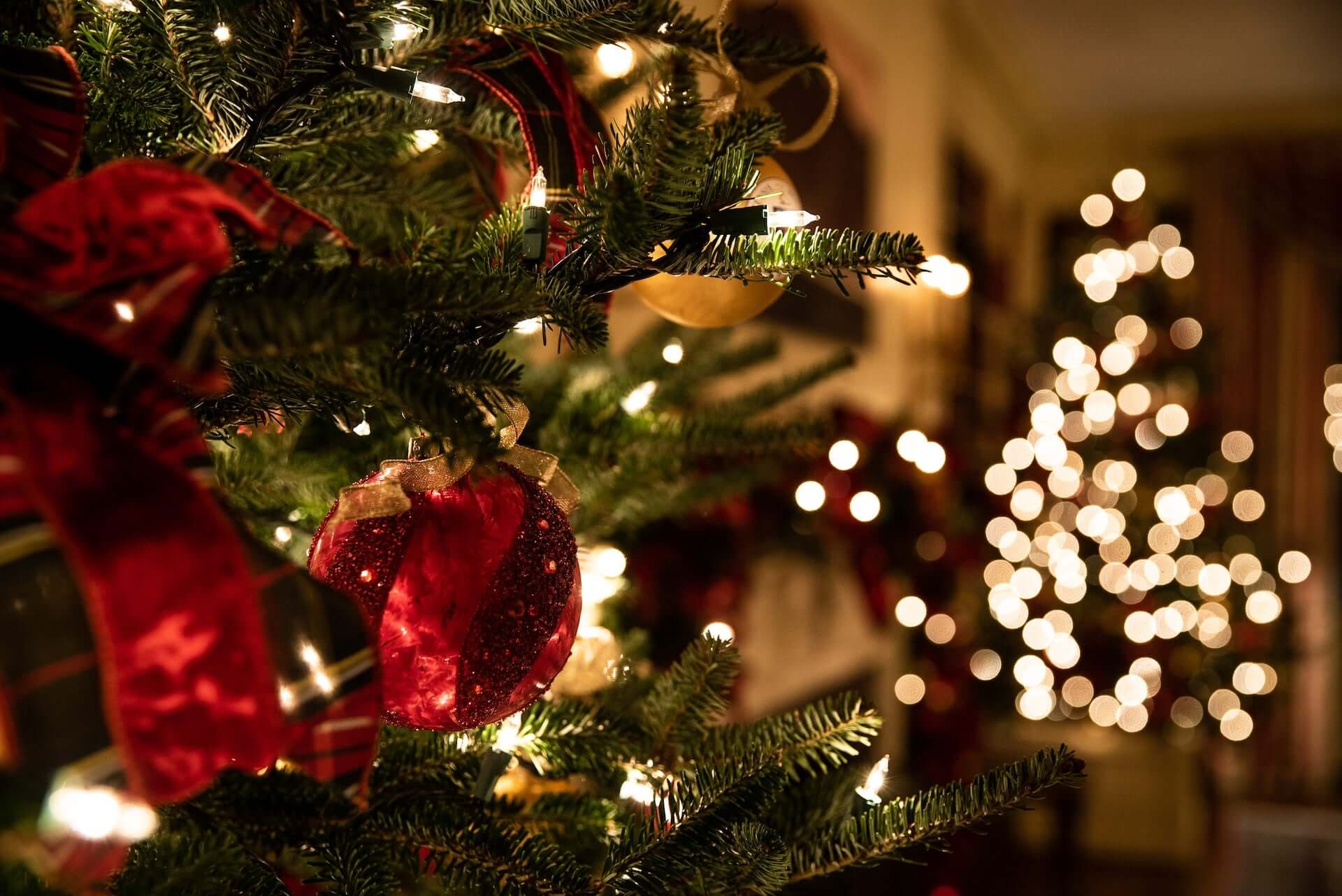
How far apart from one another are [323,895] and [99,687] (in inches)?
6.0

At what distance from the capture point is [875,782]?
41 cm

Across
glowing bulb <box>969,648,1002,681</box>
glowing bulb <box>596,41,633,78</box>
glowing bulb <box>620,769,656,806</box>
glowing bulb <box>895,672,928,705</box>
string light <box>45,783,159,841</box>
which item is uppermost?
glowing bulb <box>596,41,633,78</box>

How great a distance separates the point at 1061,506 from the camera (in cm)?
346

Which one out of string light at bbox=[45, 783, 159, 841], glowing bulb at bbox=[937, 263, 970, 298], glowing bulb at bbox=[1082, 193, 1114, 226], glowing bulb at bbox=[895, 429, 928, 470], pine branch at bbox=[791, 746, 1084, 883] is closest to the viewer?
string light at bbox=[45, 783, 159, 841]

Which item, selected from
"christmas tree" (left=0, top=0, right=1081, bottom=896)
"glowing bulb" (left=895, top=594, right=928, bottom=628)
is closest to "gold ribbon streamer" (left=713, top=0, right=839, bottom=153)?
"christmas tree" (left=0, top=0, right=1081, bottom=896)

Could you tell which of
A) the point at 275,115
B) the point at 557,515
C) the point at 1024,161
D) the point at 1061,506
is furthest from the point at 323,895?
the point at 1024,161

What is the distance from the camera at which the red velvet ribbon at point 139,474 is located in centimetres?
22

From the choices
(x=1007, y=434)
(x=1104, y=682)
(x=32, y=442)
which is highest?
(x=1007, y=434)

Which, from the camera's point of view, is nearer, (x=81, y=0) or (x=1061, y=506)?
(x=81, y=0)

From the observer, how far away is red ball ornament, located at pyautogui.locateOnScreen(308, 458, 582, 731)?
0.35 m

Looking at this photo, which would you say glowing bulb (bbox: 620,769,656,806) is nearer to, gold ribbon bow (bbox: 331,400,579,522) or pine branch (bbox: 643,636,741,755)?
pine branch (bbox: 643,636,741,755)

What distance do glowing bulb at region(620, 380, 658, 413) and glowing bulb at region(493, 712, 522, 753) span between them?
0.22 meters

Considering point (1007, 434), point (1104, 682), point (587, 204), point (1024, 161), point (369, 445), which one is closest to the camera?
point (587, 204)

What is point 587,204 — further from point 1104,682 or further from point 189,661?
point 1104,682
